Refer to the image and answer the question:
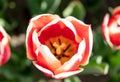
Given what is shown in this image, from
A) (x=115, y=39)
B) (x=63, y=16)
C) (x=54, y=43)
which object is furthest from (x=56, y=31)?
(x=63, y=16)

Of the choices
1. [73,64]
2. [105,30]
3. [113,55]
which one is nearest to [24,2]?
[113,55]

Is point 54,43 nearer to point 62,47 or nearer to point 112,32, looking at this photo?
point 62,47

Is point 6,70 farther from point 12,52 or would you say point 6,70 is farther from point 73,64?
point 73,64

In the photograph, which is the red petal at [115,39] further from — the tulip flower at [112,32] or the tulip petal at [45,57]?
the tulip petal at [45,57]

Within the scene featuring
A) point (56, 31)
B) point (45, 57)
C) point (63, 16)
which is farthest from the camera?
point (63, 16)

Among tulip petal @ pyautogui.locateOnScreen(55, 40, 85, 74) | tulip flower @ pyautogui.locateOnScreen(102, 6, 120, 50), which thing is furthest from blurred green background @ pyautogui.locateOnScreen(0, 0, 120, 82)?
tulip petal @ pyautogui.locateOnScreen(55, 40, 85, 74)

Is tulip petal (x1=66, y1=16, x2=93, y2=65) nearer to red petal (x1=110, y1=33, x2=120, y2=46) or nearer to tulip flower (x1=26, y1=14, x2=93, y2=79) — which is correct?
tulip flower (x1=26, y1=14, x2=93, y2=79)

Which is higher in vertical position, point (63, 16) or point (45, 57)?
point (45, 57)
